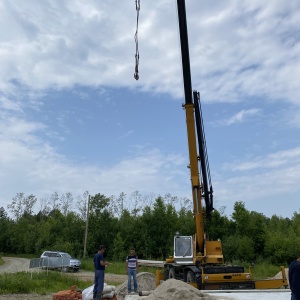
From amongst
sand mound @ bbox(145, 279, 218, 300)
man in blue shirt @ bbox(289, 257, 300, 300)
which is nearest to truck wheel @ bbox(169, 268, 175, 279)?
sand mound @ bbox(145, 279, 218, 300)


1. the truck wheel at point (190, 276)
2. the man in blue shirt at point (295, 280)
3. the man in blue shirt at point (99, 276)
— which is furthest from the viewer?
the truck wheel at point (190, 276)

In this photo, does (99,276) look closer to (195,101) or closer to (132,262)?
(132,262)

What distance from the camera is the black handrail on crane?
645 inches

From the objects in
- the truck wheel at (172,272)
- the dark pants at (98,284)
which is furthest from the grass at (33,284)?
the dark pants at (98,284)

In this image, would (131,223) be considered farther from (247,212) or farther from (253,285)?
(253,285)

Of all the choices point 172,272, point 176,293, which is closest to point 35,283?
point 172,272

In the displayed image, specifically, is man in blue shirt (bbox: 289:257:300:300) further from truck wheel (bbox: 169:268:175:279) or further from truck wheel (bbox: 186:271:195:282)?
truck wheel (bbox: 169:268:175:279)

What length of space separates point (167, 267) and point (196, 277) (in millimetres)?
3553

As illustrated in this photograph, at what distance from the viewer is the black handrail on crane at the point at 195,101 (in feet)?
53.7

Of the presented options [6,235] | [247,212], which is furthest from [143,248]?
[6,235]

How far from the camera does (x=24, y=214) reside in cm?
9950

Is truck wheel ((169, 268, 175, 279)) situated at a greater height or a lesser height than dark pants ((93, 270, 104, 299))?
greater

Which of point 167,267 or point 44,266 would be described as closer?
point 167,267

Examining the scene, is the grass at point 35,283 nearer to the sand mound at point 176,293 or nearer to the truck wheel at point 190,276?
the truck wheel at point 190,276
